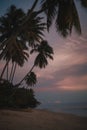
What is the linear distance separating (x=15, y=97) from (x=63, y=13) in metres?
16.0

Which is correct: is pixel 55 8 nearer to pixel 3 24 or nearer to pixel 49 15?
pixel 49 15

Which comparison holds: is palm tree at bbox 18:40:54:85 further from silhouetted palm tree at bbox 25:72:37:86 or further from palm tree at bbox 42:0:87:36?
palm tree at bbox 42:0:87:36

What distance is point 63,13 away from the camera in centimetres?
1384

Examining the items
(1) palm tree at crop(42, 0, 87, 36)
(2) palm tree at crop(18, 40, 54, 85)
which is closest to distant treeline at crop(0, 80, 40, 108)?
(2) palm tree at crop(18, 40, 54, 85)

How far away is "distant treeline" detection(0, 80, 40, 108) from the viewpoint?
24.8 metres

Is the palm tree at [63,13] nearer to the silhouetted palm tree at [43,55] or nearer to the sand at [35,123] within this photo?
the sand at [35,123]

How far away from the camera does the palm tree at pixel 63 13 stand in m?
13.6

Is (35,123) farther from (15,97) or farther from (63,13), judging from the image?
(15,97)

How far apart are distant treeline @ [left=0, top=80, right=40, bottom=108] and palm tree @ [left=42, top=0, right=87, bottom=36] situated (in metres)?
13.0

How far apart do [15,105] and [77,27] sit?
15.4 metres

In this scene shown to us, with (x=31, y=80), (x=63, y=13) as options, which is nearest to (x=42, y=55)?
(x=31, y=80)

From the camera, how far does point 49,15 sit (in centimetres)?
1452

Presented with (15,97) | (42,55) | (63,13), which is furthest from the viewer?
(42,55)

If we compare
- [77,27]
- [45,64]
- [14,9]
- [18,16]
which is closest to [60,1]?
[77,27]
